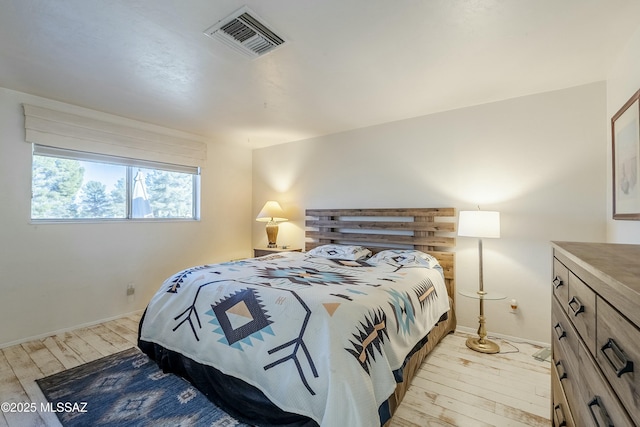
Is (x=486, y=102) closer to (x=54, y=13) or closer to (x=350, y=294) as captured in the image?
(x=350, y=294)

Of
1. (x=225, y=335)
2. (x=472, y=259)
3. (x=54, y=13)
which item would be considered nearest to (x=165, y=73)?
(x=54, y=13)

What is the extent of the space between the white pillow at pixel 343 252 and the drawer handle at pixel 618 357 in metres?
2.46

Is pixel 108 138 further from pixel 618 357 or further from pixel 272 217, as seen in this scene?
pixel 618 357

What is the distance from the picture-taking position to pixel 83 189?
10.3 ft

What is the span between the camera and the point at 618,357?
0.63 metres

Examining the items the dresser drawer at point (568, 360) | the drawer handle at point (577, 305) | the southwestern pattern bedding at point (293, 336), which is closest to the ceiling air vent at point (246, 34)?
the southwestern pattern bedding at point (293, 336)

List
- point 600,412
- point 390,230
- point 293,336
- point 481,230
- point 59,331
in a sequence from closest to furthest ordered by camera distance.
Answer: point 600,412
point 293,336
point 481,230
point 59,331
point 390,230

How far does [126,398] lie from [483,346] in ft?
9.19

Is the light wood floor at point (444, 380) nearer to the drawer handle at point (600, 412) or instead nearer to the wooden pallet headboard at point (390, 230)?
the wooden pallet headboard at point (390, 230)

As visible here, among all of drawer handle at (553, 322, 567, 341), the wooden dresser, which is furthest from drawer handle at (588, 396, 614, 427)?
drawer handle at (553, 322, 567, 341)

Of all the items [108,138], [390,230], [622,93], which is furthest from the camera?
[390,230]

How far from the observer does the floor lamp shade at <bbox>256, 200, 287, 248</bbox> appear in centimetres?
418

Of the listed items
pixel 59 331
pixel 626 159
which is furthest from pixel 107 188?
pixel 626 159

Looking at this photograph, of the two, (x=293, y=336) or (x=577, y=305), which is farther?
(x=293, y=336)
